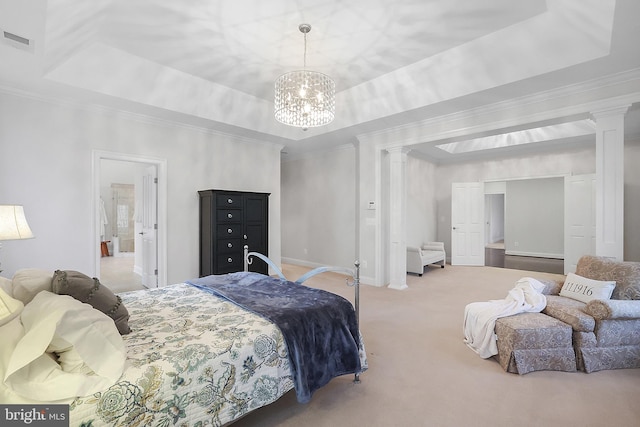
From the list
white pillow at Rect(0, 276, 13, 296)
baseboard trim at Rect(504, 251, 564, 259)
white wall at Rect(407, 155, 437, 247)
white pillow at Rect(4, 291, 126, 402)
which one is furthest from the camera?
baseboard trim at Rect(504, 251, 564, 259)

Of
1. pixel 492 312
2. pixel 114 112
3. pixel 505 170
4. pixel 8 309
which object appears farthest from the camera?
pixel 505 170

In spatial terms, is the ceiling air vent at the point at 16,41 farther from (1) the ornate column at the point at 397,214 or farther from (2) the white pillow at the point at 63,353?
(1) the ornate column at the point at 397,214

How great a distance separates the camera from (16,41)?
2588mm

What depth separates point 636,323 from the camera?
2578 millimetres

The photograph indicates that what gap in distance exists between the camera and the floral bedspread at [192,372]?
130 centimetres

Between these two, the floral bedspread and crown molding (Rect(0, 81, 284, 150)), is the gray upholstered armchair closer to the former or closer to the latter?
crown molding (Rect(0, 81, 284, 150))

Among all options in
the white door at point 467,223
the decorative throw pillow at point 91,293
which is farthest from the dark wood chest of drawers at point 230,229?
the white door at point 467,223

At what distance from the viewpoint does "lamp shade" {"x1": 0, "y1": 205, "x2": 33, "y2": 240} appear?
2316mm

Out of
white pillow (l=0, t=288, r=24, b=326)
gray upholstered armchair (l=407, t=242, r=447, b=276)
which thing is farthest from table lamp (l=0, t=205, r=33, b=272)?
gray upholstered armchair (l=407, t=242, r=447, b=276)

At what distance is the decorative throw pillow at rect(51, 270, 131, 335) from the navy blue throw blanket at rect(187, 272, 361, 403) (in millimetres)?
745

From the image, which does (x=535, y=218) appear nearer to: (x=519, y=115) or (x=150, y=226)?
(x=519, y=115)

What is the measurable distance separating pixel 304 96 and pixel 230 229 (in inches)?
99.6

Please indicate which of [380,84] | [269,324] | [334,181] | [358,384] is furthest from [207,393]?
[334,181]

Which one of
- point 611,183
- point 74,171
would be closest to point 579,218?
point 611,183
